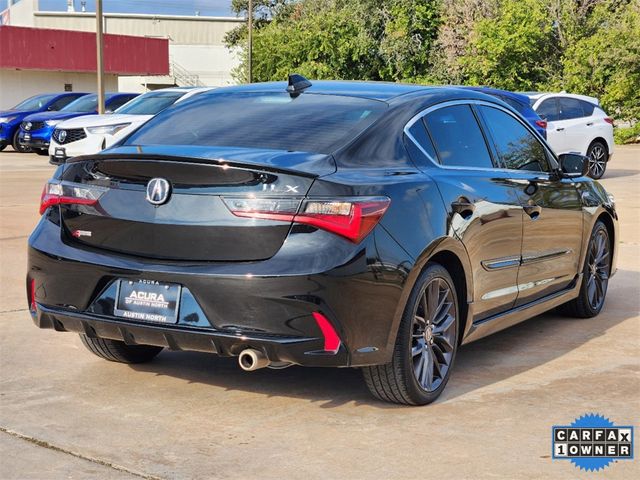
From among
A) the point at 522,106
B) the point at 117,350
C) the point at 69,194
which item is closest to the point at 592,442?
the point at 117,350

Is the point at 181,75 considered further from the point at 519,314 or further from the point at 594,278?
the point at 519,314

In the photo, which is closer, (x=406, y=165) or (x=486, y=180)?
(x=406, y=165)

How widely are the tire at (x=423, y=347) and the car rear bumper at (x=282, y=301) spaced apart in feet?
0.49

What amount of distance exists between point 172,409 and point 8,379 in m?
1.05

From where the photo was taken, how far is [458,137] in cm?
591

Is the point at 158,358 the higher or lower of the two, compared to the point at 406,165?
lower

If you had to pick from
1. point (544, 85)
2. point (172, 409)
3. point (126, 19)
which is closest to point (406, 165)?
point (172, 409)

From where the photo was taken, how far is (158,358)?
6.09 m

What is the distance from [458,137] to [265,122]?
3.81ft

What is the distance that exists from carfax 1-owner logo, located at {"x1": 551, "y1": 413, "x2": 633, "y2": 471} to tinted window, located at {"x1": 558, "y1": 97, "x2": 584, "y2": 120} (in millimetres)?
15010

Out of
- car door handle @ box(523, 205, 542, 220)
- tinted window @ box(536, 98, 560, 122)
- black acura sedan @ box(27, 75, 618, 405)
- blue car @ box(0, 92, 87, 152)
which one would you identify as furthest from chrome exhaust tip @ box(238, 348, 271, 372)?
blue car @ box(0, 92, 87, 152)

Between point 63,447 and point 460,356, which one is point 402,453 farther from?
point 460,356

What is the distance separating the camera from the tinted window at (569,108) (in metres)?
19.4

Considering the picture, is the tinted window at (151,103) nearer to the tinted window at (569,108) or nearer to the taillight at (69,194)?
the tinted window at (569,108)
